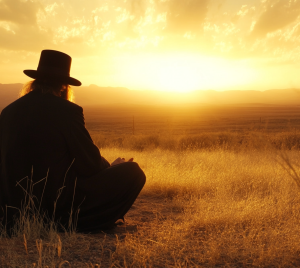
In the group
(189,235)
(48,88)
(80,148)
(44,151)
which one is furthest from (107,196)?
(48,88)

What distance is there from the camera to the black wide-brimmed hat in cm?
288

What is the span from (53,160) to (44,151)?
0.11m

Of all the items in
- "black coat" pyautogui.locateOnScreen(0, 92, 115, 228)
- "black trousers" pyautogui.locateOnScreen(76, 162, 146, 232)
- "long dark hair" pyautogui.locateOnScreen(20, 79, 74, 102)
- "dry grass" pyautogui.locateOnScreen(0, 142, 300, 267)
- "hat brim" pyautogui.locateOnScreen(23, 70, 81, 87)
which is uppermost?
"hat brim" pyautogui.locateOnScreen(23, 70, 81, 87)

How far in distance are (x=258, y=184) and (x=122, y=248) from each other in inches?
136

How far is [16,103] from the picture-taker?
2773mm

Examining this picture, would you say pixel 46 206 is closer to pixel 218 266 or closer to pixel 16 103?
pixel 16 103

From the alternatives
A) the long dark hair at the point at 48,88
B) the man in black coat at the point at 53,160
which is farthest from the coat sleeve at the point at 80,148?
the long dark hair at the point at 48,88

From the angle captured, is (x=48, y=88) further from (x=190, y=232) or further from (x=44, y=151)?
(x=190, y=232)

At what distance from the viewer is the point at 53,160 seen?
2.75 m

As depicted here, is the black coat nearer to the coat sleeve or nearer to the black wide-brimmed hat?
the coat sleeve

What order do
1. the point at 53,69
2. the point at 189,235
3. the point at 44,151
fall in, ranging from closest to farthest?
the point at 44,151 < the point at 53,69 < the point at 189,235

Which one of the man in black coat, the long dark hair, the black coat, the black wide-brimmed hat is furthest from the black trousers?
the black wide-brimmed hat

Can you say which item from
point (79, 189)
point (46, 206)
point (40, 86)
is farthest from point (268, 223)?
point (40, 86)

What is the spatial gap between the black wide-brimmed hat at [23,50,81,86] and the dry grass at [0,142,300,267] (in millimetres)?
1372
